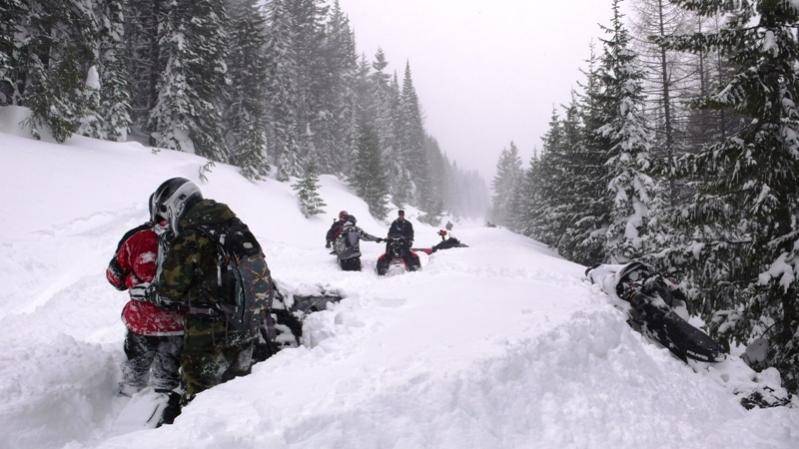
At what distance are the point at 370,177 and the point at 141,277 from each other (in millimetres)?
31478

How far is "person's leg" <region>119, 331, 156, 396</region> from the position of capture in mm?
3609

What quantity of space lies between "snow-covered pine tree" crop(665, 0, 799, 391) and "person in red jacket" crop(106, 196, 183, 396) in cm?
777

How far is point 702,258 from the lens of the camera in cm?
742

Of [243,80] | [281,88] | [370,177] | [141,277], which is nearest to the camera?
[141,277]

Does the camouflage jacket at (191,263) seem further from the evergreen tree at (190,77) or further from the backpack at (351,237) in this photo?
the evergreen tree at (190,77)

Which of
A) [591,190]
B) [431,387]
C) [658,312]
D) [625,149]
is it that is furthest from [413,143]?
[431,387]

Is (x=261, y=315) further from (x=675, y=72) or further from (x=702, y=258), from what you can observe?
(x=675, y=72)

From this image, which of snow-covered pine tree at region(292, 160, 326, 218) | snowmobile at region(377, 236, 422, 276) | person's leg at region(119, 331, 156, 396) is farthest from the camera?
snow-covered pine tree at region(292, 160, 326, 218)

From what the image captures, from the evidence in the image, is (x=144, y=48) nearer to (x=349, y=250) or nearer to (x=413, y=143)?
(x=349, y=250)

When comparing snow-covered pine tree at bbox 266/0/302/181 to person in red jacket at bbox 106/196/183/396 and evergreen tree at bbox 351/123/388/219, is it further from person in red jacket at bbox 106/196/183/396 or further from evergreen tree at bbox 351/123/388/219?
person in red jacket at bbox 106/196/183/396

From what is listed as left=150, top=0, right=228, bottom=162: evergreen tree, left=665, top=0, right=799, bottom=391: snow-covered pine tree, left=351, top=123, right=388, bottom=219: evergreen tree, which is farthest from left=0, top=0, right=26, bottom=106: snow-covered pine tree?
left=351, top=123, right=388, bottom=219: evergreen tree

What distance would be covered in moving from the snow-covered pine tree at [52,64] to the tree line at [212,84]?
0.03 metres

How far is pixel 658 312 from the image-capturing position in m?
5.55

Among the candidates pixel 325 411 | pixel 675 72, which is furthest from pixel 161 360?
pixel 675 72
